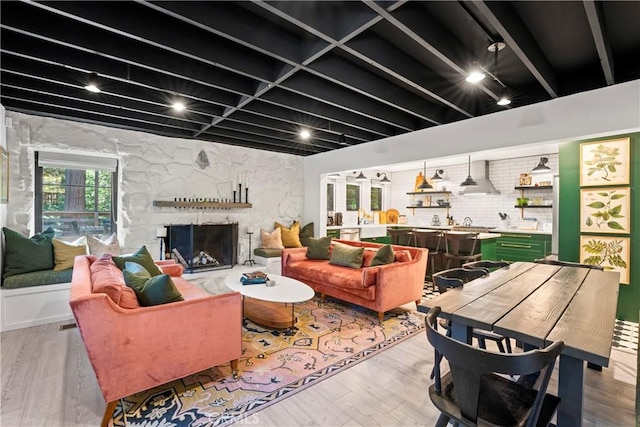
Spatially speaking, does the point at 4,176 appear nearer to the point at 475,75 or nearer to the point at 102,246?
the point at 102,246

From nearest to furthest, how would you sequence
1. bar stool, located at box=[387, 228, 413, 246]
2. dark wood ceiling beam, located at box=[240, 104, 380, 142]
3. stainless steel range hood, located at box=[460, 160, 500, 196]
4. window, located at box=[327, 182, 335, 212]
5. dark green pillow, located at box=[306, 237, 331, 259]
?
dark wood ceiling beam, located at box=[240, 104, 380, 142] < dark green pillow, located at box=[306, 237, 331, 259] < bar stool, located at box=[387, 228, 413, 246] < stainless steel range hood, located at box=[460, 160, 500, 196] < window, located at box=[327, 182, 335, 212]

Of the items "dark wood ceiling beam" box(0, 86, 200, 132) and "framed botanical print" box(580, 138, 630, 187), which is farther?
"framed botanical print" box(580, 138, 630, 187)

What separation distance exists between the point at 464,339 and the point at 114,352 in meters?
2.15

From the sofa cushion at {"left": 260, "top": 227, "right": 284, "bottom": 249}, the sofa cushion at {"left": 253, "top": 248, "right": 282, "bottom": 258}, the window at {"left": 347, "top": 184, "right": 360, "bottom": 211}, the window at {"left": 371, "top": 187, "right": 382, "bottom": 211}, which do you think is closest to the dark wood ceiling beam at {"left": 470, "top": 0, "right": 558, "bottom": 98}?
the sofa cushion at {"left": 253, "top": 248, "right": 282, "bottom": 258}

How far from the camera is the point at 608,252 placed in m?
3.57

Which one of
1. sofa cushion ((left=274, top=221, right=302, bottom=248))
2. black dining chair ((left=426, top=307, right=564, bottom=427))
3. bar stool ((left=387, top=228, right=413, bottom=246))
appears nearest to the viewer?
black dining chair ((left=426, top=307, right=564, bottom=427))

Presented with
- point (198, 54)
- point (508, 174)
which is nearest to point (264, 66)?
point (198, 54)

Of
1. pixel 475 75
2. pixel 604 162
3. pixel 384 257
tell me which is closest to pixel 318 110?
pixel 475 75

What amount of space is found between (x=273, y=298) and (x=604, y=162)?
418cm

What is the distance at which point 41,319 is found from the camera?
3498mm

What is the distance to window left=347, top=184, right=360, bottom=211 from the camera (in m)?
8.08

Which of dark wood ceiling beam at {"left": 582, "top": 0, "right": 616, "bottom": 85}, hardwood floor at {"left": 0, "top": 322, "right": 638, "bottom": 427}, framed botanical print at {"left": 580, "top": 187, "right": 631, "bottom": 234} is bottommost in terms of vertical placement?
hardwood floor at {"left": 0, "top": 322, "right": 638, "bottom": 427}

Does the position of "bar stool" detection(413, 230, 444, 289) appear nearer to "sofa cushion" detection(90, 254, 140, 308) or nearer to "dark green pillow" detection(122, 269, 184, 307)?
"dark green pillow" detection(122, 269, 184, 307)

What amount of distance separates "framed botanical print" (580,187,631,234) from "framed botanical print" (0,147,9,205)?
6.84 metres
